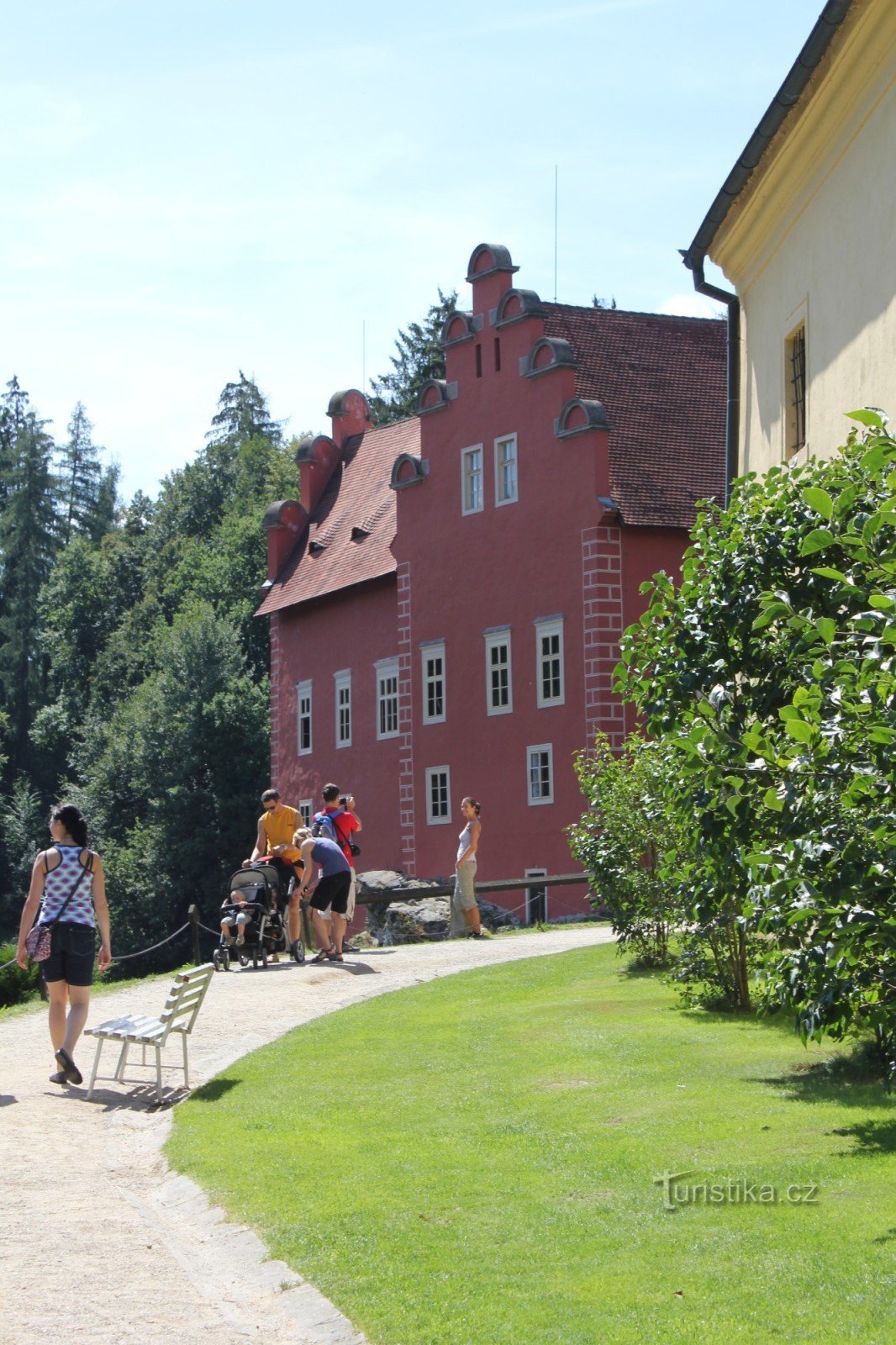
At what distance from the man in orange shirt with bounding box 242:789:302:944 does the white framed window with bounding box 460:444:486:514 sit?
1785 cm

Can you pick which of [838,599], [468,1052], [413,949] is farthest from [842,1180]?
[413,949]

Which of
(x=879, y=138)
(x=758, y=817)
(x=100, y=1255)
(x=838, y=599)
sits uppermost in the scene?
(x=879, y=138)

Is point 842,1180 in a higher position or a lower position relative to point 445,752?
lower

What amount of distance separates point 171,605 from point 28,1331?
231 ft

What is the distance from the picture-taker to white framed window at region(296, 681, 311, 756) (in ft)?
154

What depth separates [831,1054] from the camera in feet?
38.5

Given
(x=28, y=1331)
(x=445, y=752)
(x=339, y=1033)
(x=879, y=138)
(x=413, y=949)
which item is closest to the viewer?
(x=28, y=1331)

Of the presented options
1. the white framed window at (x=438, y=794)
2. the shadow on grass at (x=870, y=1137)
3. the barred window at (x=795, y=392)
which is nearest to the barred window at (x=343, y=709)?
the white framed window at (x=438, y=794)

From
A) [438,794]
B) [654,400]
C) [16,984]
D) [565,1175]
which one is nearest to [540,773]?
A: [438,794]

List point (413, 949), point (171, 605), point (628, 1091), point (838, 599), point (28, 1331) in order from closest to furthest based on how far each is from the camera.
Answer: point (28, 1331) → point (838, 599) → point (628, 1091) → point (413, 949) → point (171, 605)

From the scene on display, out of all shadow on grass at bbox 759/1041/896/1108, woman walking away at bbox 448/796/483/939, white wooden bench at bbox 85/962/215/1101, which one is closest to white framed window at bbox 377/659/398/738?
woman walking away at bbox 448/796/483/939

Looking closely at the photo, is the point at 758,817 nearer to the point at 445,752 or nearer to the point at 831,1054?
the point at 831,1054

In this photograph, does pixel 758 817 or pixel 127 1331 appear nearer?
pixel 127 1331

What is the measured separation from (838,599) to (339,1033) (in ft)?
20.9
